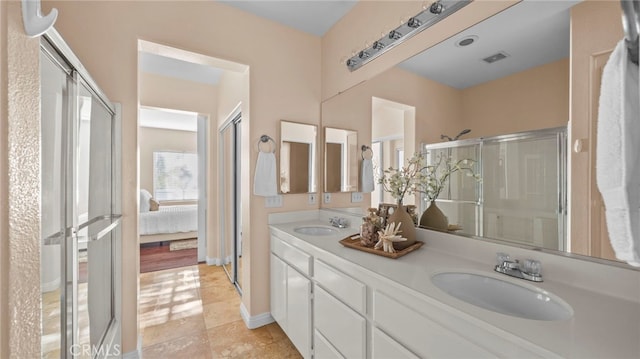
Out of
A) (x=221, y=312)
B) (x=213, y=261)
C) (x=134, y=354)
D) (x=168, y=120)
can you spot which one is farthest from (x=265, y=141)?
(x=168, y=120)

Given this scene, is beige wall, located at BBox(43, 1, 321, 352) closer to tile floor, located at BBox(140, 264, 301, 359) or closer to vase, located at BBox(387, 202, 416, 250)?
tile floor, located at BBox(140, 264, 301, 359)

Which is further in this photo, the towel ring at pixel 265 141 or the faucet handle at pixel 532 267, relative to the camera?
the towel ring at pixel 265 141

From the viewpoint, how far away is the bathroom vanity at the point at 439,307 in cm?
66

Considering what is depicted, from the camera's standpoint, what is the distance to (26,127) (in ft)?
1.76

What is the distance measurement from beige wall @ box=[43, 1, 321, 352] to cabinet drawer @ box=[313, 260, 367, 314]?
2.84ft

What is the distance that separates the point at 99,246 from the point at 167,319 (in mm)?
1223

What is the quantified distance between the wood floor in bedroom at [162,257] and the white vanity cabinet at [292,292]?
2287 mm

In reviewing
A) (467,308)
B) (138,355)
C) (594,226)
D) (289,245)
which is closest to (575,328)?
(467,308)

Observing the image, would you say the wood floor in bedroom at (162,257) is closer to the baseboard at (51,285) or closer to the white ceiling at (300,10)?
the baseboard at (51,285)

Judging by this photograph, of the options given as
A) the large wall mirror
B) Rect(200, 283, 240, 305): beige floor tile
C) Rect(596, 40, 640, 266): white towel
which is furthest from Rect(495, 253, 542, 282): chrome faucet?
Rect(200, 283, 240, 305): beige floor tile

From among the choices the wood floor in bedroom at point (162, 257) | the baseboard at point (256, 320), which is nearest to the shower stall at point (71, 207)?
the baseboard at point (256, 320)

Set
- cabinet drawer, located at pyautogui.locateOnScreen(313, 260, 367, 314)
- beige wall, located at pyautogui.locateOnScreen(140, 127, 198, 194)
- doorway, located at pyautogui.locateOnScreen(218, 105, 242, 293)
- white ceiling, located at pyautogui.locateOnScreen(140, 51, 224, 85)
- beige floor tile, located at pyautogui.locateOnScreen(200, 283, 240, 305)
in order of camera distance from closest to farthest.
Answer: cabinet drawer, located at pyautogui.locateOnScreen(313, 260, 367, 314) → beige floor tile, located at pyautogui.locateOnScreen(200, 283, 240, 305) → white ceiling, located at pyautogui.locateOnScreen(140, 51, 224, 85) → doorway, located at pyautogui.locateOnScreen(218, 105, 242, 293) → beige wall, located at pyautogui.locateOnScreen(140, 127, 198, 194)

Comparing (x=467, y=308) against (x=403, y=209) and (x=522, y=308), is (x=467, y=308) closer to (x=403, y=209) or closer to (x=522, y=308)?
(x=522, y=308)

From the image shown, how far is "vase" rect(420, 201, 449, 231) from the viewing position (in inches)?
55.2
